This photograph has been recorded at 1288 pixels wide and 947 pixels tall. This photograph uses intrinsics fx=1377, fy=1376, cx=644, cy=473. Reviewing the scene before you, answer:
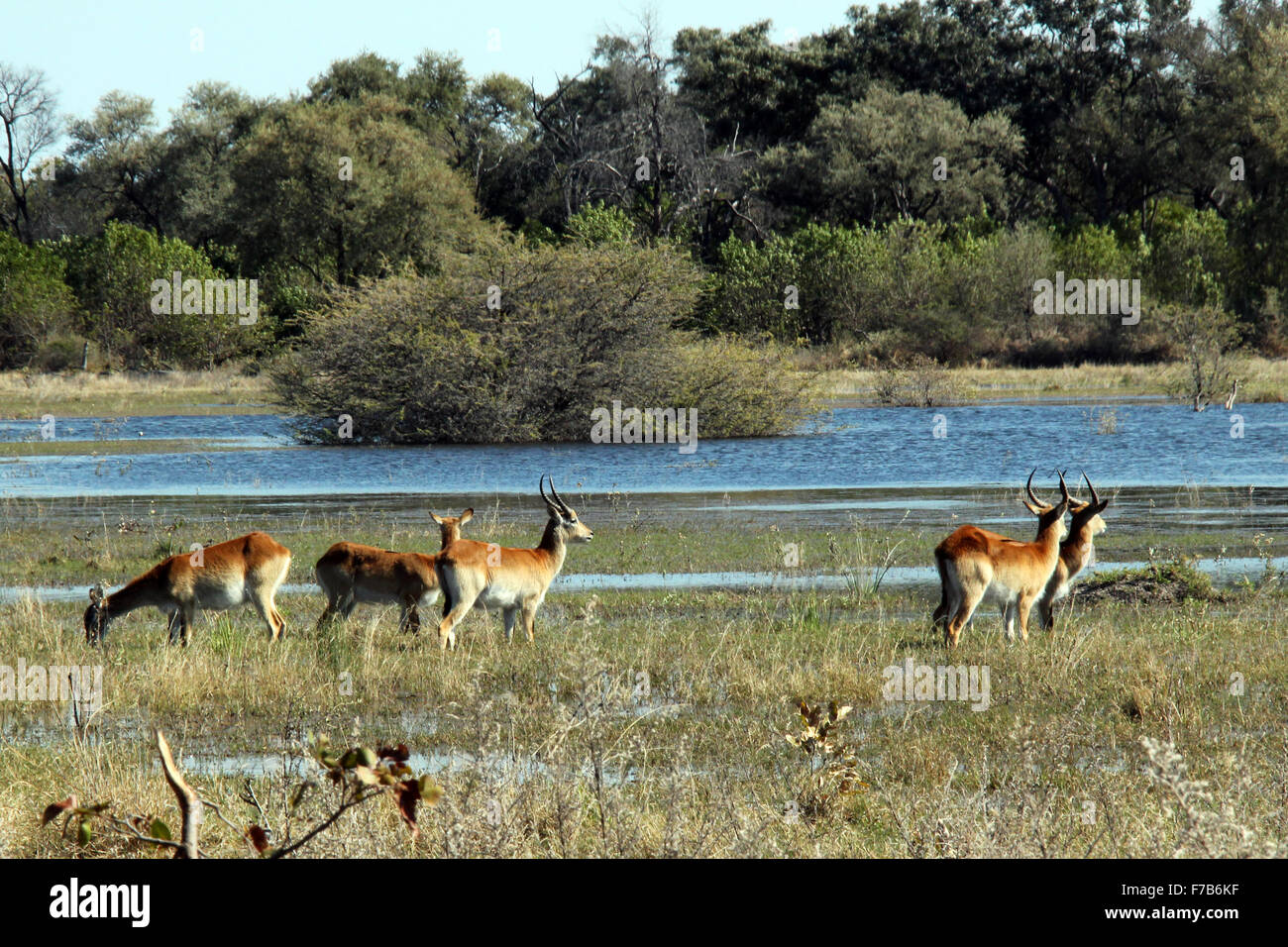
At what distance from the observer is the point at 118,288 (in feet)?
184

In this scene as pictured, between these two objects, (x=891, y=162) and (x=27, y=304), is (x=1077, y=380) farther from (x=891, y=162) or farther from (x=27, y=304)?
(x=27, y=304)

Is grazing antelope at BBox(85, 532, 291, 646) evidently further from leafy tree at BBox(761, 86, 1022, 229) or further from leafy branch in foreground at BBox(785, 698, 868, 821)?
leafy tree at BBox(761, 86, 1022, 229)

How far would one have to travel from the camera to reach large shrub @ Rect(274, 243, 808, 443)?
3331 centimetres

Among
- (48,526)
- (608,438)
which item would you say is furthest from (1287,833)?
(608,438)

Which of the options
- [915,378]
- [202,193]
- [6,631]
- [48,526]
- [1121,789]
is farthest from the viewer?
[202,193]

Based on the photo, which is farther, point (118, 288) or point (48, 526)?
point (118, 288)

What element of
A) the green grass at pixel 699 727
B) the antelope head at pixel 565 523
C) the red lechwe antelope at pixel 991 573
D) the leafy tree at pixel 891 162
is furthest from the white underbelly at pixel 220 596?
the leafy tree at pixel 891 162

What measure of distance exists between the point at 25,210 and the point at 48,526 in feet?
199

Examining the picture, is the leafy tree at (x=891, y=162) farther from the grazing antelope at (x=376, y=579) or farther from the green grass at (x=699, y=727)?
the grazing antelope at (x=376, y=579)

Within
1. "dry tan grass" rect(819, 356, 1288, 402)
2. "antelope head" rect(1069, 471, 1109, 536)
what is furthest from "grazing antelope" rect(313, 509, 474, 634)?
"dry tan grass" rect(819, 356, 1288, 402)

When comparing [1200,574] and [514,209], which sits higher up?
[514,209]

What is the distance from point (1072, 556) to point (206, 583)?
684cm
